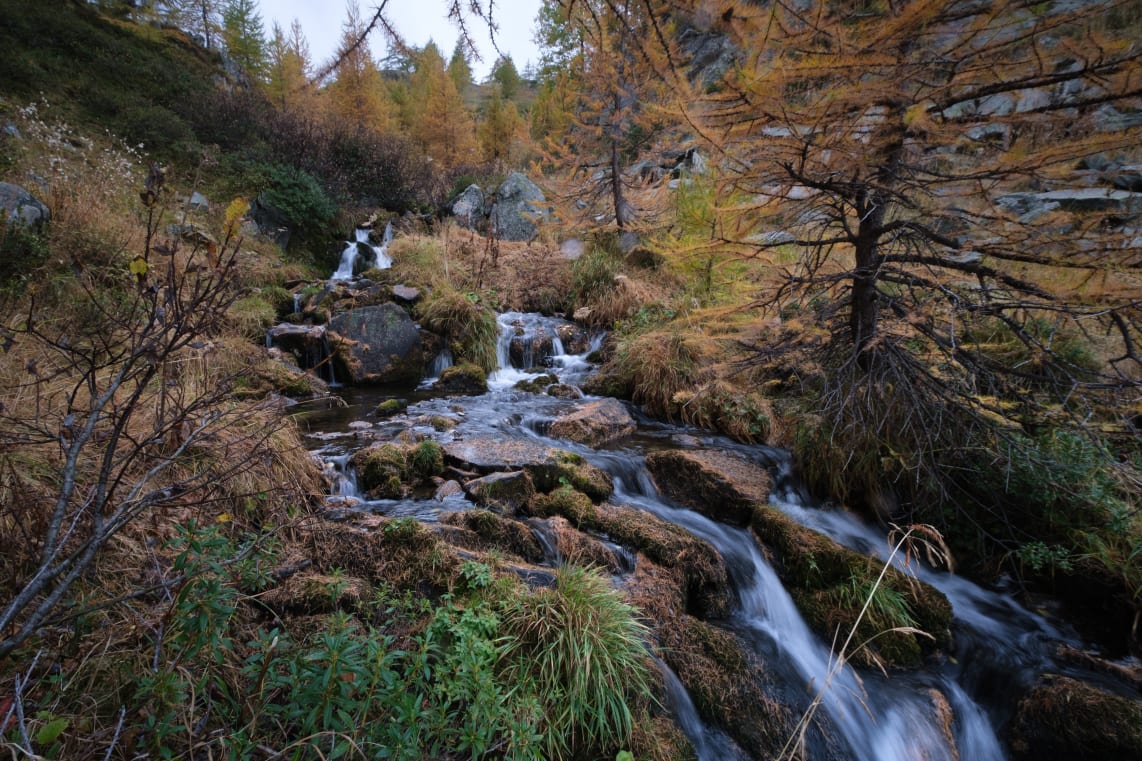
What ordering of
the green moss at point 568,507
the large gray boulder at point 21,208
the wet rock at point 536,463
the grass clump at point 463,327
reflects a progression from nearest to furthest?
the green moss at point 568,507 < the wet rock at point 536,463 < the large gray boulder at point 21,208 < the grass clump at point 463,327

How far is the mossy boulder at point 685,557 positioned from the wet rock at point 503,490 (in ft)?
2.13

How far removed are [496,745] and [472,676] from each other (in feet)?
0.77

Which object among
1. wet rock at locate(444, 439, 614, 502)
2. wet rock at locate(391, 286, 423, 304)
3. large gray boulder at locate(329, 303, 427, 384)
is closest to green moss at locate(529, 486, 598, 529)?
wet rock at locate(444, 439, 614, 502)

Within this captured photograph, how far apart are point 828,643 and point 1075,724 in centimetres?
113

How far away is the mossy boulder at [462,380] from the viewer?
721 cm

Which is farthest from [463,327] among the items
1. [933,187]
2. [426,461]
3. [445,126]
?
[445,126]

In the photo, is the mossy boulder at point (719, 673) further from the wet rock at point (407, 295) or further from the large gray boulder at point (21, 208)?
the large gray boulder at point (21, 208)

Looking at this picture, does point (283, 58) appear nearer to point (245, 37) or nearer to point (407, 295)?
point (245, 37)

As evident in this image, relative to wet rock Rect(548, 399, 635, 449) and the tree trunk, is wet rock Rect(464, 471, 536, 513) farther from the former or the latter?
the tree trunk

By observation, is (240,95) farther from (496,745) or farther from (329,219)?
(496,745)

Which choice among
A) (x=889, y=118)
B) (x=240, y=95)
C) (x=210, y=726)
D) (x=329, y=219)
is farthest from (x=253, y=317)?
(x=240, y=95)

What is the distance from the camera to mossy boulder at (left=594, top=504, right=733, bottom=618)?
120 inches

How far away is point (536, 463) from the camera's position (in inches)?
160

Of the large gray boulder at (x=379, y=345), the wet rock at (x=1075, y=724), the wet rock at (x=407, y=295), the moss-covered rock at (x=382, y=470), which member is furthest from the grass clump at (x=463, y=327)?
the wet rock at (x=1075, y=724)
